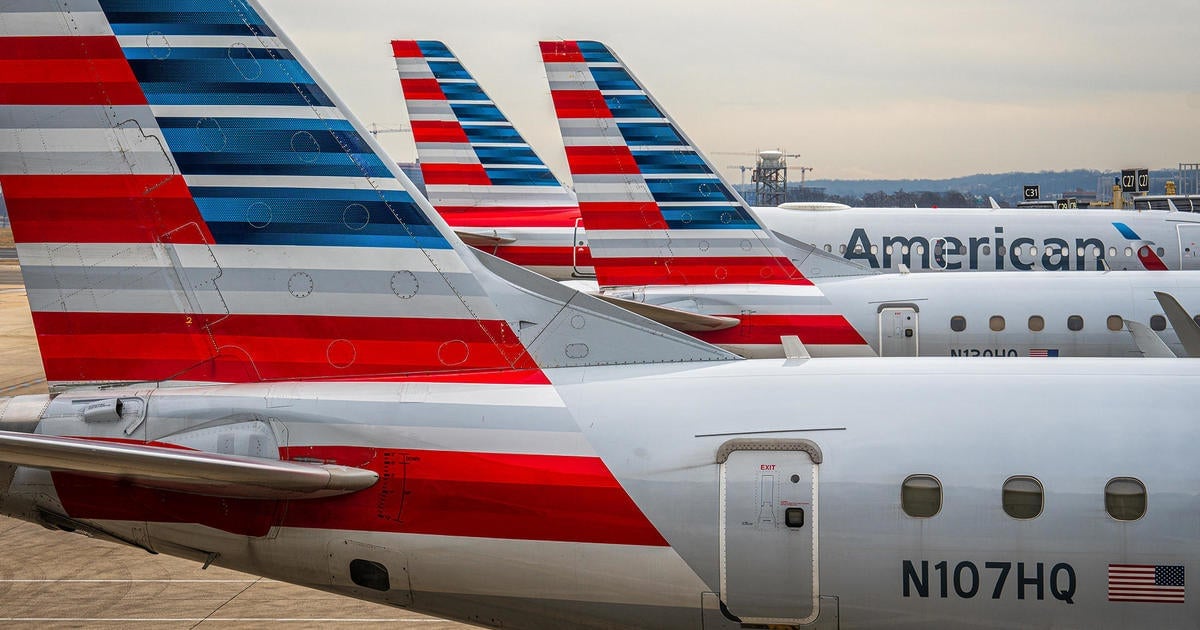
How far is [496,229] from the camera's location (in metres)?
32.2

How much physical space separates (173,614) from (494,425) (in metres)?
6.89

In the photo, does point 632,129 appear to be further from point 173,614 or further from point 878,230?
point 173,614

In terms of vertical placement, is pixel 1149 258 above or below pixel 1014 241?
below

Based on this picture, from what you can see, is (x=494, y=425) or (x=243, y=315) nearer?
(x=494, y=425)

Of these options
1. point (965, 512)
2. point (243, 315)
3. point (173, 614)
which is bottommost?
point (173, 614)

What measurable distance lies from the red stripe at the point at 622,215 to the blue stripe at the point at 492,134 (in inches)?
555

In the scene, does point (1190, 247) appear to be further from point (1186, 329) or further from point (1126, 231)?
point (1186, 329)

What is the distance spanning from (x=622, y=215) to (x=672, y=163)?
138 cm

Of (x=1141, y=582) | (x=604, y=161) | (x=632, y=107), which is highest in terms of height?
(x=632, y=107)

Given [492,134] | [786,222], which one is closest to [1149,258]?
[786,222]

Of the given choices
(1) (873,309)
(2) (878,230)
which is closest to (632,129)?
(1) (873,309)

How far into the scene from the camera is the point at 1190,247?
26891 mm

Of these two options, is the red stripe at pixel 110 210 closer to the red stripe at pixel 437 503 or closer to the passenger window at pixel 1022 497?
the red stripe at pixel 437 503

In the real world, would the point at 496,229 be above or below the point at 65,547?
above
